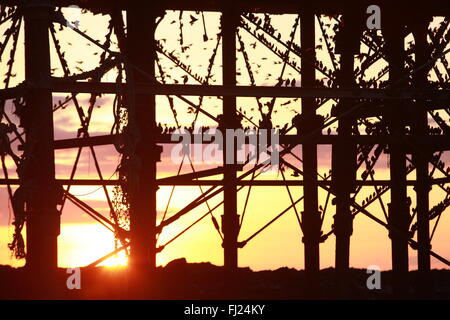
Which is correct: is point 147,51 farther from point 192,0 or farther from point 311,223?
point 311,223

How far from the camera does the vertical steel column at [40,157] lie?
13.9 meters

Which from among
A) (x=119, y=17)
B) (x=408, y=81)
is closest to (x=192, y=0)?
(x=119, y=17)

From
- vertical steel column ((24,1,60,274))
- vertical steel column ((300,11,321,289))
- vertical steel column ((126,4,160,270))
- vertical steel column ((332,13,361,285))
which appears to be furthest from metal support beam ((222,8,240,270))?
vertical steel column ((24,1,60,274))

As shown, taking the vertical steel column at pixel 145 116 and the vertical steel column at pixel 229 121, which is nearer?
the vertical steel column at pixel 145 116

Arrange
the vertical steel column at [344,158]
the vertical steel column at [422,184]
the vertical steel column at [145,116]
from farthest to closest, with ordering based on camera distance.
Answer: the vertical steel column at [422,184] < the vertical steel column at [344,158] < the vertical steel column at [145,116]

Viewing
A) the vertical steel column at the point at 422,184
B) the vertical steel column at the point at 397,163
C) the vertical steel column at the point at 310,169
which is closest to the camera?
the vertical steel column at the point at 397,163

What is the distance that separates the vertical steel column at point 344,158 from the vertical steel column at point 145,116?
2.77 metres

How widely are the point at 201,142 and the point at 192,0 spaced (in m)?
2.44

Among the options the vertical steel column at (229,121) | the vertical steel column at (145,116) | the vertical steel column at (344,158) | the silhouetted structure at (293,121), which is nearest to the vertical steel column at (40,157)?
the silhouetted structure at (293,121)

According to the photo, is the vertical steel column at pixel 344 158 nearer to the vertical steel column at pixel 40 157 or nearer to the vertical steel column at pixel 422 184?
the vertical steel column at pixel 422 184

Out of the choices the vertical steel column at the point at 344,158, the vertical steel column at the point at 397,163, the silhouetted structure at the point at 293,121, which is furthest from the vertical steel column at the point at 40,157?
the vertical steel column at the point at 397,163

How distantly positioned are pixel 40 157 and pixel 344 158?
216 inches

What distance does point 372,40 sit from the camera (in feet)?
63.8

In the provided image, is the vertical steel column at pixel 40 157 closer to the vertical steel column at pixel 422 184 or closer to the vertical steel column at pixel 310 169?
the vertical steel column at pixel 310 169
